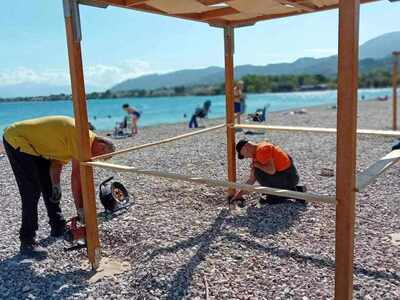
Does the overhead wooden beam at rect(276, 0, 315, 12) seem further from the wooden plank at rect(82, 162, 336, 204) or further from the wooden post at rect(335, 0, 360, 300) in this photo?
the wooden plank at rect(82, 162, 336, 204)

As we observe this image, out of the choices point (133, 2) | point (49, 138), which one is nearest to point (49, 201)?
point (49, 138)

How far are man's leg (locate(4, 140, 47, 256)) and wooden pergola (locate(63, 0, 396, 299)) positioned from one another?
0.65 metres

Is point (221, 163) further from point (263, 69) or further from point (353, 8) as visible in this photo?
point (263, 69)

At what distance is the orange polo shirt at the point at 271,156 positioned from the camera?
462 centimetres

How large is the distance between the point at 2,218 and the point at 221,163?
4482 mm

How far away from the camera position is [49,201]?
4078mm

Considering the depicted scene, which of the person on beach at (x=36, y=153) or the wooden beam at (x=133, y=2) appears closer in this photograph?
the wooden beam at (x=133, y=2)

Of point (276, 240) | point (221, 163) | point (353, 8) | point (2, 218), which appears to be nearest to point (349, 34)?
point (353, 8)

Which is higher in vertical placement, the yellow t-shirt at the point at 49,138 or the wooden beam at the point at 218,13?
the wooden beam at the point at 218,13

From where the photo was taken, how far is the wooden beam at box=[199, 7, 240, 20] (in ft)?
12.4

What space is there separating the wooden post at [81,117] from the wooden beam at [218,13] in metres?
1.43

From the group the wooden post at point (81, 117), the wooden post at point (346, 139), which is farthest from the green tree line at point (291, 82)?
the wooden post at point (346, 139)

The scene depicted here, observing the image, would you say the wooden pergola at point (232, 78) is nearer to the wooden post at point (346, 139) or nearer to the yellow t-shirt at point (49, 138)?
the wooden post at point (346, 139)

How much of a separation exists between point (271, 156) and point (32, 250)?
2.91 meters
